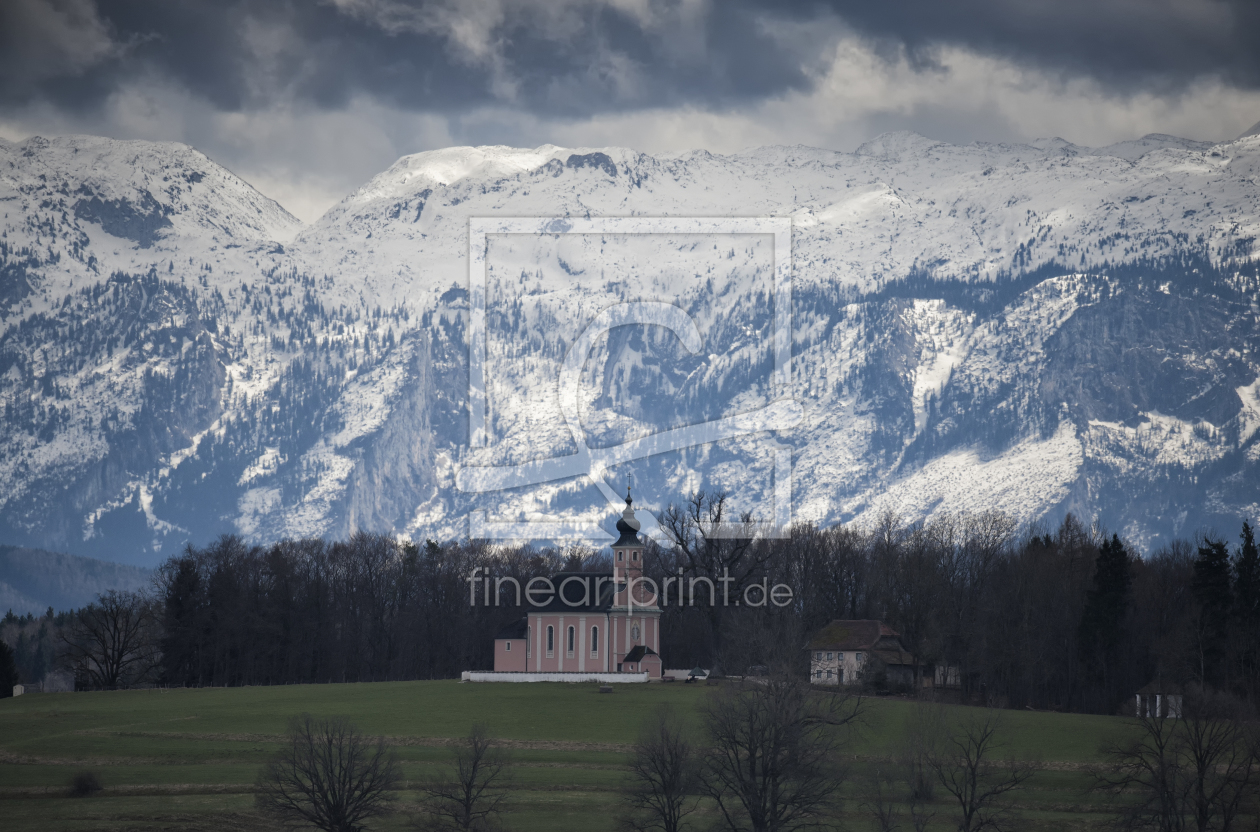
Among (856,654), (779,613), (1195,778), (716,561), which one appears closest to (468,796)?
(1195,778)

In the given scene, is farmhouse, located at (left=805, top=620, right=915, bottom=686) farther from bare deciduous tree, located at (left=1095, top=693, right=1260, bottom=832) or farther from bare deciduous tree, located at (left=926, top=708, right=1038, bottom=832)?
bare deciduous tree, located at (left=1095, top=693, right=1260, bottom=832)

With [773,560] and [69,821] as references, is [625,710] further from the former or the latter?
[773,560]

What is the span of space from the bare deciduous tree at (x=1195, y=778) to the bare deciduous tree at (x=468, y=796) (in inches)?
967

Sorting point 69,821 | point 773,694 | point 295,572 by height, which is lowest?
point 69,821

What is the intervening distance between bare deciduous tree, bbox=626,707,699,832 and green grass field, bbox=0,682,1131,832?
5.52 feet

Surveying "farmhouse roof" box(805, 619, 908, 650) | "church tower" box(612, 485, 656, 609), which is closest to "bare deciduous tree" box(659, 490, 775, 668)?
"church tower" box(612, 485, 656, 609)

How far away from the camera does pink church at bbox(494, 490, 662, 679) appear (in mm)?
106000

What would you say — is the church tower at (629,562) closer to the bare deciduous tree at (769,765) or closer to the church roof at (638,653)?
the church roof at (638,653)

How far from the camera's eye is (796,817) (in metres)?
62.4

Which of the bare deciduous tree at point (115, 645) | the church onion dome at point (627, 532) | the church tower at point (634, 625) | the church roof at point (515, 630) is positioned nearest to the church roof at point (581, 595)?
the church tower at point (634, 625)

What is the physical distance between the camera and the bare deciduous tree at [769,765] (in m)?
61.0

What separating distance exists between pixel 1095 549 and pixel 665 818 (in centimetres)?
7174

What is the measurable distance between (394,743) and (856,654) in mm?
39781

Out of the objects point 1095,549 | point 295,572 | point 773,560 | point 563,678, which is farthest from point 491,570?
point 1095,549
